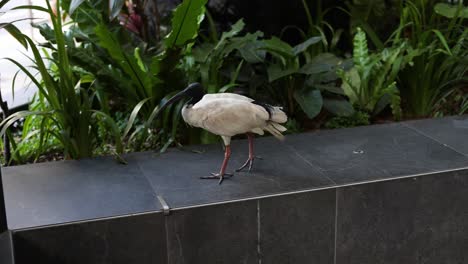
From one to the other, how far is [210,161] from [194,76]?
0.56 m

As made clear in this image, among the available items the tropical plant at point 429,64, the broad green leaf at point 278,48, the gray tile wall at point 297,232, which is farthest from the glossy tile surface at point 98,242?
the tropical plant at point 429,64

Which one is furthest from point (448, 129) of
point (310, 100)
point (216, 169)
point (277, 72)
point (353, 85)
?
point (216, 169)

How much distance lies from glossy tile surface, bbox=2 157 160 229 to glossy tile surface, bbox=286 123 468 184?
0.80 m

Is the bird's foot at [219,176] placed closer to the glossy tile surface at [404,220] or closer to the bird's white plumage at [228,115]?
the bird's white plumage at [228,115]

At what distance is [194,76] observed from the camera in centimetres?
337

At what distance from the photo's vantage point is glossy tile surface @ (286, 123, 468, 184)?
9.36 ft

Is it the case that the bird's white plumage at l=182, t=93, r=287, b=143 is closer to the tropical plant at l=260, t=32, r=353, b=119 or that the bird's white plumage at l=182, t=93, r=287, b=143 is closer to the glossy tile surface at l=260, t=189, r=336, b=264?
the glossy tile surface at l=260, t=189, r=336, b=264

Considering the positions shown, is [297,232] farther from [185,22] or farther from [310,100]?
[185,22]

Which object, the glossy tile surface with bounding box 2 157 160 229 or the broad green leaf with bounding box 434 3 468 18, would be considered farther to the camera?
→ the broad green leaf with bounding box 434 3 468 18

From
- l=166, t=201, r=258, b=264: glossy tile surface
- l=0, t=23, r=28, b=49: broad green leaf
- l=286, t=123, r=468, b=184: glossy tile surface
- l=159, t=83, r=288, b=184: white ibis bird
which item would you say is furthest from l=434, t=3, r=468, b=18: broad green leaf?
l=0, t=23, r=28, b=49: broad green leaf

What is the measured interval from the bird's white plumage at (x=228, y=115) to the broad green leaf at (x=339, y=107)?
0.88m

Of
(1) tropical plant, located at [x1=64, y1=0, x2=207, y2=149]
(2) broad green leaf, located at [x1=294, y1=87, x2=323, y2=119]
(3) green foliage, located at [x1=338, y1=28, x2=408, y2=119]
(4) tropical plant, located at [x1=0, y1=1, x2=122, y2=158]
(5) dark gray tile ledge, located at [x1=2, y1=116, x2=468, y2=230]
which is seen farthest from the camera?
(3) green foliage, located at [x1=338, y1=28, x2=408, y2=119]

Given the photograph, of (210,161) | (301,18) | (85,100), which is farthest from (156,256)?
(301,18)

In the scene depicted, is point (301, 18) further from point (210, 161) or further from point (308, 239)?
point (308, 239)
